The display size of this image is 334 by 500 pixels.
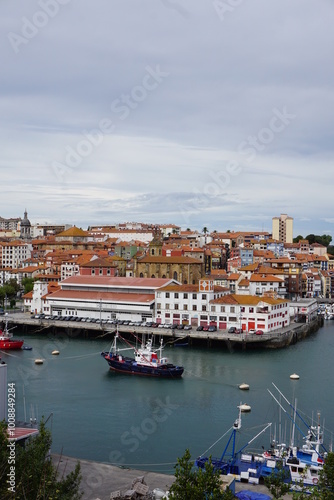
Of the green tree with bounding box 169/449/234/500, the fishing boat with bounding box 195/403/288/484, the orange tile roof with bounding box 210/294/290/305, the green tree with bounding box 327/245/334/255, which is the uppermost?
the green tree with bounding box 327/245/334/255

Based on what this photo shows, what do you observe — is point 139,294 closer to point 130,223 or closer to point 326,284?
point 326,284

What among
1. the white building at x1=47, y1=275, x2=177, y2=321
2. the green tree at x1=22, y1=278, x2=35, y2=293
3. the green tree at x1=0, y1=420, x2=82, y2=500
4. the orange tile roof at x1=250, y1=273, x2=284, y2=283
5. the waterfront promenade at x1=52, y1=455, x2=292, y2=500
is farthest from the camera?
the green tree at x1=22, y1=278, x2=35, y2=293

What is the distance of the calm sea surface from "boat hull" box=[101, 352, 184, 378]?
315 mm

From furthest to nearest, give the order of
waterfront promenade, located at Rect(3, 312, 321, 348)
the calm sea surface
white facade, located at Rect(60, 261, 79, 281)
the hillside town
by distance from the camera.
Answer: white facade, located at Rect(60, 261, 79, 281)
the hillside town
waterfront promenade, located at Rect(3, 312, 321, 348)
the calm sea surface

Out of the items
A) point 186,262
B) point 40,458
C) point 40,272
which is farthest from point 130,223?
point 40,458

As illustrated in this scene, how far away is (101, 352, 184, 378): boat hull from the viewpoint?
16094 millimetres

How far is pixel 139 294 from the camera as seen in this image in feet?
83.5

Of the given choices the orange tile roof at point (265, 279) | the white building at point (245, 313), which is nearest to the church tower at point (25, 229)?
the orange tile roof at point (265, 279)

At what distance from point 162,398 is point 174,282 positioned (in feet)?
39.0

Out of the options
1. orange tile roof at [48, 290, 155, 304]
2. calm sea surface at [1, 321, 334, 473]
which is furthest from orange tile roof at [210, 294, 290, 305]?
orange tile roof at [48, 290, 155, 304]

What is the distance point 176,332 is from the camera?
72.7 feet

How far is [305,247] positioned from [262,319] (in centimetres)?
2824

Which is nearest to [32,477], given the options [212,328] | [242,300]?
[212,328]

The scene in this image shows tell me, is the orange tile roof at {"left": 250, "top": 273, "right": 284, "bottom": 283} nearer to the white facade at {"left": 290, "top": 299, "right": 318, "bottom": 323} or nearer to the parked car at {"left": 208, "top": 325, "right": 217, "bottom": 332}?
the white facade at {"left": 290, "top": 299, "right": 318, "bottom": 323}
